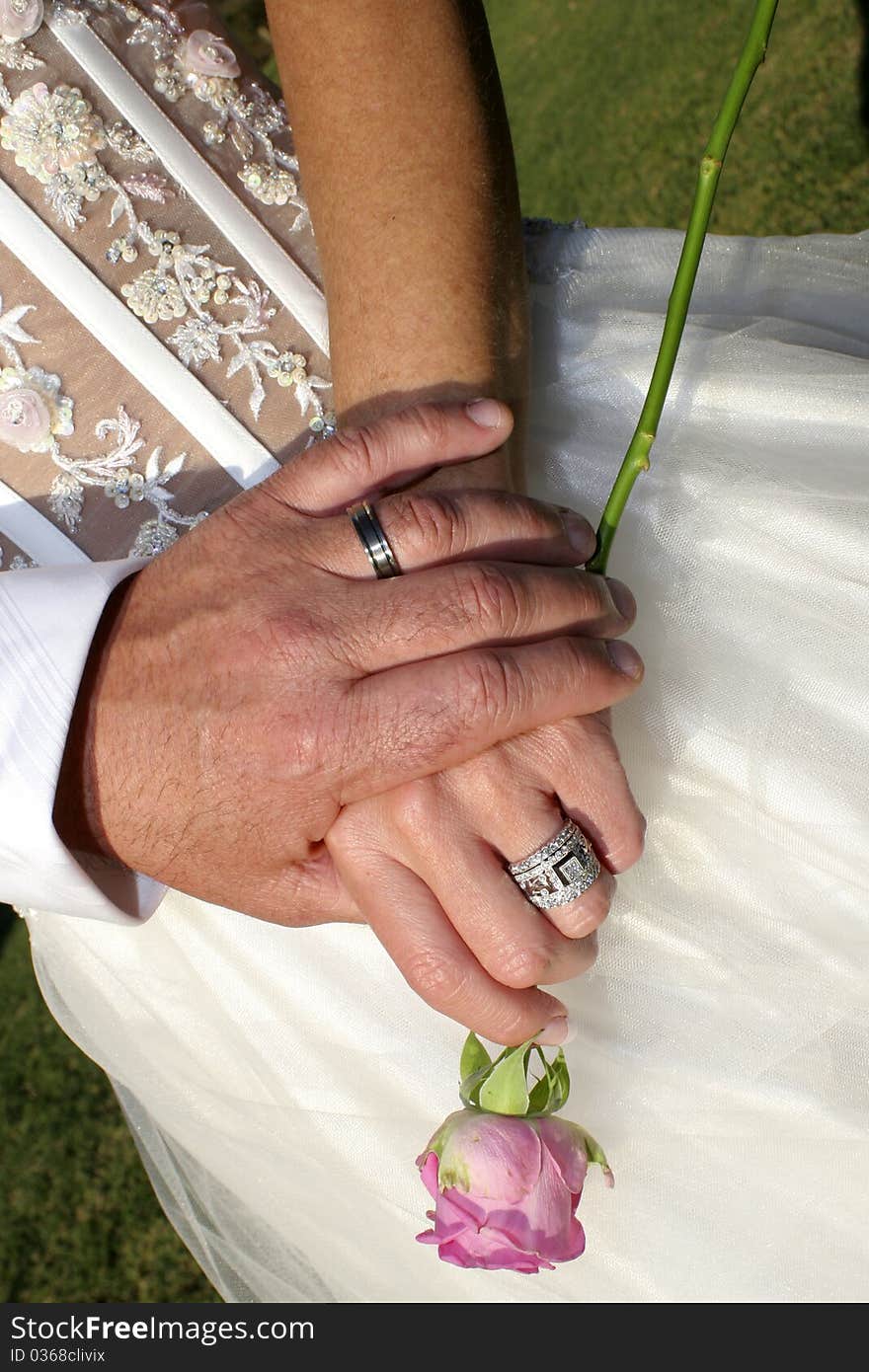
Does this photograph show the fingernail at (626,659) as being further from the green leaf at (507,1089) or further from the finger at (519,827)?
the green leaf at (507,1089)

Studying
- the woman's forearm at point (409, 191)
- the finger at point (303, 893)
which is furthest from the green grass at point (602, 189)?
the finger at point (303, 893)

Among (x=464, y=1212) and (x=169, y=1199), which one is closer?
(x=464, y=1212)

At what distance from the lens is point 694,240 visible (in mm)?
735

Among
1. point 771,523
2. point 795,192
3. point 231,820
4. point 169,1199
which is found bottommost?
point 795,192

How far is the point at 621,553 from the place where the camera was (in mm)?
951

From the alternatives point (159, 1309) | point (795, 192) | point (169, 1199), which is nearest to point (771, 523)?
point (169, 1199)

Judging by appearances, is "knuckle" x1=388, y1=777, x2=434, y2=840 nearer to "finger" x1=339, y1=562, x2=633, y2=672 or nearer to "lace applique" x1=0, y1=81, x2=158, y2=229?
"finger" x1=339, y1=562, x2=633, y2=672

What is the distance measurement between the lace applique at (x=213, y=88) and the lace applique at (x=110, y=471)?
0.27 m

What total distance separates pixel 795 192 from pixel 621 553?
179 centimetres

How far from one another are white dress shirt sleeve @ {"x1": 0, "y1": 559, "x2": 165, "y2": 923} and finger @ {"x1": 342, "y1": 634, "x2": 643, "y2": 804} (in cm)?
21

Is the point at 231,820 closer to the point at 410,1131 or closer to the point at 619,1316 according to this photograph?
the point at 410,1131

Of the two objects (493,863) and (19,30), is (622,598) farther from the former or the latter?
(19,30)

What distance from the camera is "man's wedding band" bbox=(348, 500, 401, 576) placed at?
2.66 ft

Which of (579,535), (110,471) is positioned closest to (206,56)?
(110,471)
